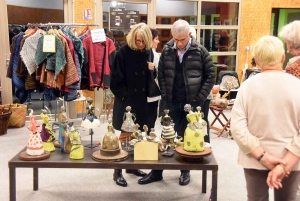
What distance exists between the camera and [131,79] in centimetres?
295

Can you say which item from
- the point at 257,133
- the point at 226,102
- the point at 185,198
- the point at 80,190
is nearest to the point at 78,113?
the point at 226,102

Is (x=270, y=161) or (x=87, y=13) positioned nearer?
(x=270, y=161)

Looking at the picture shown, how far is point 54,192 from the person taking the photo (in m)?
3.01

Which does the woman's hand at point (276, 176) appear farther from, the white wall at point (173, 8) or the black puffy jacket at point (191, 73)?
the white wall at point (173, 8)

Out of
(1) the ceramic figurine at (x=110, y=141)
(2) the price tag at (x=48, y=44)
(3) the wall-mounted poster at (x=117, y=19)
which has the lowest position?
(1) the ceramic figurine at (x=110, y=141)

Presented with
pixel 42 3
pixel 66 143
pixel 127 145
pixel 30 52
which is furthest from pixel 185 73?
pixel 42 3

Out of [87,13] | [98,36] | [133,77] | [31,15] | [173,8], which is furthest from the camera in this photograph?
[173,8]

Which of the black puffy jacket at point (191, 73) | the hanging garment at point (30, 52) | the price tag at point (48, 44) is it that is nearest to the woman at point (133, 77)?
the black puffy jacket at point (191, 73)

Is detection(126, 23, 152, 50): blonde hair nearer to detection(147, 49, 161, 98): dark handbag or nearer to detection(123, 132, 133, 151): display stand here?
detection(147, 49, 161, 98): dark handbag

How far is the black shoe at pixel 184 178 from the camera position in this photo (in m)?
3.15

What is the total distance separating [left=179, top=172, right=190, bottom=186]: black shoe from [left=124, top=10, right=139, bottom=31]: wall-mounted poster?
10.3ft

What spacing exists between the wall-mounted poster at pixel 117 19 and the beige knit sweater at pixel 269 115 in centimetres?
416

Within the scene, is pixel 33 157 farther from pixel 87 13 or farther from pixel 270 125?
pixel 87 13

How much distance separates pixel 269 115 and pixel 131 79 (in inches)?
57.7
